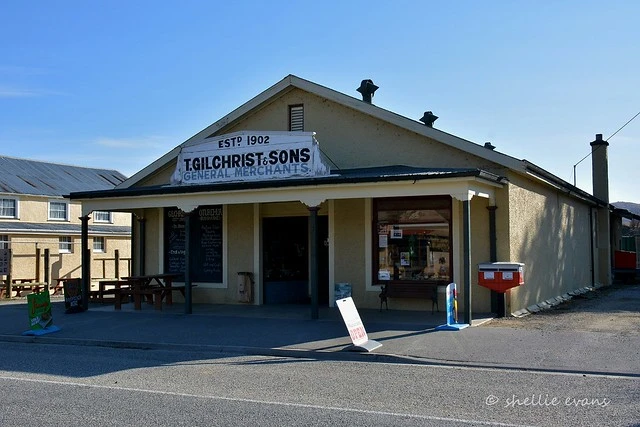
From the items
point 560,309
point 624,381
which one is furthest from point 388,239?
point 624,381

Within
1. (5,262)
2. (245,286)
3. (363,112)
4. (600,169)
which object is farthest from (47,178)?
(600,169)

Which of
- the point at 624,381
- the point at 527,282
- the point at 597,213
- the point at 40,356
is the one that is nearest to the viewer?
the point at 624,381

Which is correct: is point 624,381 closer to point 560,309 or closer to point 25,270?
point 560,309

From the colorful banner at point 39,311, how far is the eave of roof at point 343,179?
3.67 m

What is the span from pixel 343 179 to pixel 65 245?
2043 centimetres

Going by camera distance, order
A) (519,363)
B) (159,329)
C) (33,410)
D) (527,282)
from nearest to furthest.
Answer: (33,410) < (519,363) < (159,329) < (527,282)

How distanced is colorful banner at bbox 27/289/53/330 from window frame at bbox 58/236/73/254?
648 inches

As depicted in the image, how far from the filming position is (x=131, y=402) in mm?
7965

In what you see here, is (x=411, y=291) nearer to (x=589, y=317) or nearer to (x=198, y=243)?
(x=589, y=317)

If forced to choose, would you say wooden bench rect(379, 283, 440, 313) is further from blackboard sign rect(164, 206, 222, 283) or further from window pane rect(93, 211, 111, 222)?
window pane rect(93, 211, 111, 222)

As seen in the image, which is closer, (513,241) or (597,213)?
(513,241)

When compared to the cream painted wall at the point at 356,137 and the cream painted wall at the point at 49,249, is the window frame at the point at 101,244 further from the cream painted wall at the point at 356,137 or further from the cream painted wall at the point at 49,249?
the cream painted wall at the point at 356,137

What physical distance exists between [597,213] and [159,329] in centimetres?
1944

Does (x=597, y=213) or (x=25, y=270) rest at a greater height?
(x=597, y=213)
